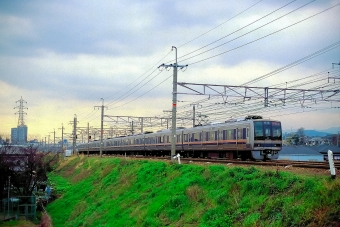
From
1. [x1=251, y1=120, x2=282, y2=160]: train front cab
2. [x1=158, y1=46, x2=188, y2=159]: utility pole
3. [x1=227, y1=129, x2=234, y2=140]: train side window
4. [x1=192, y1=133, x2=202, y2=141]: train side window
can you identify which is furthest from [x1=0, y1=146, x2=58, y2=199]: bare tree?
[x1=251, y1=120, x2=282, y2=160]: train front cab

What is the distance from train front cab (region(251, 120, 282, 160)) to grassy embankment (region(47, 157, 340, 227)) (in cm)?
652

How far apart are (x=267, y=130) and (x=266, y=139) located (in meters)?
0.63

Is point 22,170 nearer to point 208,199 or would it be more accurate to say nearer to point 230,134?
point 230,134

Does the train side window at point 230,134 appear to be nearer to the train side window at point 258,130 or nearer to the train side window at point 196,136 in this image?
the train side window at point 258,130

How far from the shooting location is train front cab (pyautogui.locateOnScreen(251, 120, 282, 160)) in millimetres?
25812

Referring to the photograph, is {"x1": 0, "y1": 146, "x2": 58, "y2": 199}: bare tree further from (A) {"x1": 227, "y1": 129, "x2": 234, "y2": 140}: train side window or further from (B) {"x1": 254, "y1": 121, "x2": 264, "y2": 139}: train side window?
(B) {"x1": 254, "y1": 121, "x2": 264, "y2": 139}: train side window

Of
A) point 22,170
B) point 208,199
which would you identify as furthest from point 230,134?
point 22,170

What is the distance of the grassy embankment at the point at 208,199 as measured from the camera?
10.4 meters

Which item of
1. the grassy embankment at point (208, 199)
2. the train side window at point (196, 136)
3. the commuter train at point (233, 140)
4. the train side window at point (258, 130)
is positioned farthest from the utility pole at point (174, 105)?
the train side window at point (196, 136)

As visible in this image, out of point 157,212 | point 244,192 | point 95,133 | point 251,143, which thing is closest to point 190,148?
point 251,143

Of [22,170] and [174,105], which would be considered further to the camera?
[22,170]

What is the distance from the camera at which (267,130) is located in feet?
85.9

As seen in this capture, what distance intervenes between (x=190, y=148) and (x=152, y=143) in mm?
11115

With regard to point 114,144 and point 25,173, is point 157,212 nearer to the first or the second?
point 25,173
